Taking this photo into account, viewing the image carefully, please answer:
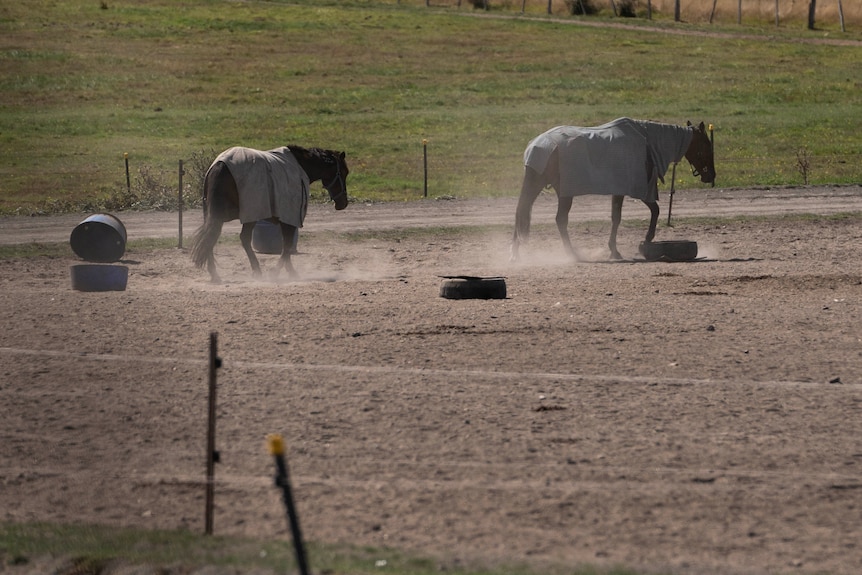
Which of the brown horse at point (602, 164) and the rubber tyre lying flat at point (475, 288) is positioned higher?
the brown horse at point (602, 164)

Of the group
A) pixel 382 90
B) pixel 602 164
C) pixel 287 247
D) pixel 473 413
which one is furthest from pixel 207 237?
pixel 382 90

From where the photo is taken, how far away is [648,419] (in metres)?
8.99

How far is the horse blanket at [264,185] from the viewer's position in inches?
621

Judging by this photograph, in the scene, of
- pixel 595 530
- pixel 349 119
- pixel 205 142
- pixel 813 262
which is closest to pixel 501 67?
pixel 349 119

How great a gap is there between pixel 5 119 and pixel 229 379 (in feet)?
103

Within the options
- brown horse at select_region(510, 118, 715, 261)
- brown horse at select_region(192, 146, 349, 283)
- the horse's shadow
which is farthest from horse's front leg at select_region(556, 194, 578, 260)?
brown horse at select_region(192, 146, 349, 283)

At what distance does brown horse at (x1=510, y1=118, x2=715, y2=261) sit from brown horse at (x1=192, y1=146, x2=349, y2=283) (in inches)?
133

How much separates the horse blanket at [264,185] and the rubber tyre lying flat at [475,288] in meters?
2.80

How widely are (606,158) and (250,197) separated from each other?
505cm

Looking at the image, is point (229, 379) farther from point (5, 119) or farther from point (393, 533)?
point (5, 119)

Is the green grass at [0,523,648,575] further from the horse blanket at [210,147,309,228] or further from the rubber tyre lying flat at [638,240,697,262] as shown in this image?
the rubber tyre lying flat at [638,240,697,262]

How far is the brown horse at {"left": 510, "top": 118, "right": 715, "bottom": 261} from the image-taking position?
1797 cm

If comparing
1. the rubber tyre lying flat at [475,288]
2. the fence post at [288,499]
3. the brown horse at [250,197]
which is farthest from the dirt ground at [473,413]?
the fence post at [288,499]

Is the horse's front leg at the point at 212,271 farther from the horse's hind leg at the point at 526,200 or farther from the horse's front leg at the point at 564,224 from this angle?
the horse's front leg at the point at 564,224
